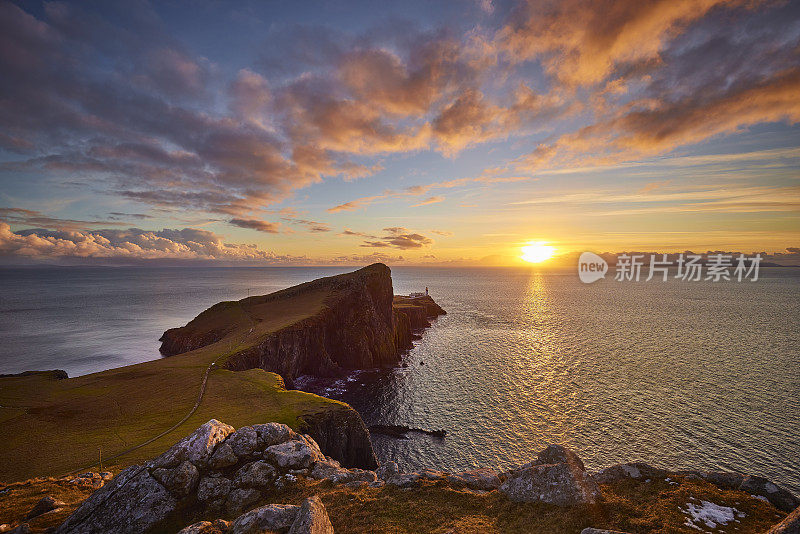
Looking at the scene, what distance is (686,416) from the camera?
165 feet

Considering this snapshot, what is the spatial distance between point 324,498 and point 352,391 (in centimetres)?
5062

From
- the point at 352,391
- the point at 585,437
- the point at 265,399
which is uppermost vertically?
the point at 265,399

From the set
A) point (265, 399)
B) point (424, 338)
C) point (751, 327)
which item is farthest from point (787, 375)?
point (265, 399)

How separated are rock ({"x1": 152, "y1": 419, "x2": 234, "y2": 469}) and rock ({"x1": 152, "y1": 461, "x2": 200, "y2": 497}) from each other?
52cm

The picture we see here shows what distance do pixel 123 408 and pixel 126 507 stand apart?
3155 centimetres

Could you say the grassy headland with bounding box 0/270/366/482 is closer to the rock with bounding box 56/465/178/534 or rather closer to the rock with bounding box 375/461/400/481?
the rock with bounding box 56/465/178/534

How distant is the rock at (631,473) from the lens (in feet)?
59.2

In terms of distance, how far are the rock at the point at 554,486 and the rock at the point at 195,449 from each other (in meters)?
18.4

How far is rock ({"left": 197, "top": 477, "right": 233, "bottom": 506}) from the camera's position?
18203mm

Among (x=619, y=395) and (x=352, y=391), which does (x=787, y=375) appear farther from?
(x=352, y=391)

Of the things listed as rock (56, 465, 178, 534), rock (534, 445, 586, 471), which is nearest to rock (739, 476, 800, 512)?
rock (534, 445, 586, 471)

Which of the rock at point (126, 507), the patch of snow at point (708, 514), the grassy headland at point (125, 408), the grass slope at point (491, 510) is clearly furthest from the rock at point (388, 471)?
the grassy headland at point (125, 408)

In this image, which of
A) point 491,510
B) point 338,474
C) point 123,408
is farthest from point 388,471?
point 123,408

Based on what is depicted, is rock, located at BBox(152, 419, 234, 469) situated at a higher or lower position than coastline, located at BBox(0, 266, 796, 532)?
higher
